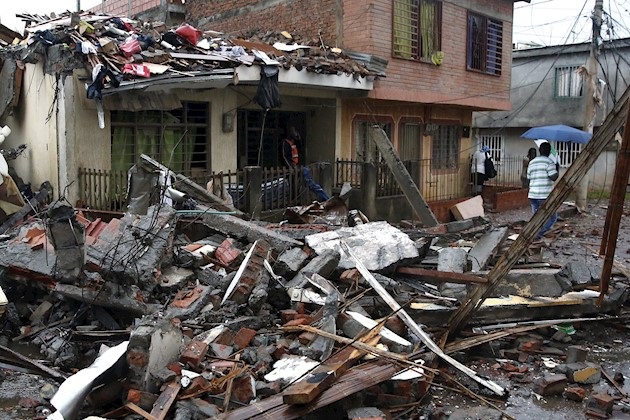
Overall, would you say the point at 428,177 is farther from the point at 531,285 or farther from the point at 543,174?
the point at 531,285

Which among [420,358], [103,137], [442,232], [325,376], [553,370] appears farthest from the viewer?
[103,137]

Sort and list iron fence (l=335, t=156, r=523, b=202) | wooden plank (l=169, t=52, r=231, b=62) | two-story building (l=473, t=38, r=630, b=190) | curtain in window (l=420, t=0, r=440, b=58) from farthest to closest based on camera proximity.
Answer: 1. two-story building (l=473, t=38, r=630, b=190)
2. curtain in window (l=420, t=0, r=440, b=58)
3. iron fence (l=335, t=156, r=523, b=202)
4. wooden plank (l=169, t=52, r=231, b=62)

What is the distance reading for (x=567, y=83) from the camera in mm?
23750

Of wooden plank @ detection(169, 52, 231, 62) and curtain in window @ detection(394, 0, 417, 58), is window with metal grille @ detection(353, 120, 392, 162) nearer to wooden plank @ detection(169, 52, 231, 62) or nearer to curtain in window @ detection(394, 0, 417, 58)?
curtain in window @ detection(394, 0, 417, 58)

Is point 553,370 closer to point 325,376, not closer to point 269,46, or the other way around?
point 325,376

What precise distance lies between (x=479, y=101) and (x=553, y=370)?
500 inches

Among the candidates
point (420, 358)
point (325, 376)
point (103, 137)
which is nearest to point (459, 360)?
point (420, 358)

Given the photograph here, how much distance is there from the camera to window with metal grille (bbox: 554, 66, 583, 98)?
23.5m

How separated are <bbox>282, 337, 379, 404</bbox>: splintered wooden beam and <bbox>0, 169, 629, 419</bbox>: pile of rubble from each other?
0.02 metres

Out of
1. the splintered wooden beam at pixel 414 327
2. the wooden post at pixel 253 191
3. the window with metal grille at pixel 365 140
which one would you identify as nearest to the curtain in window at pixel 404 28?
the window with metal grille at pixel 365 140

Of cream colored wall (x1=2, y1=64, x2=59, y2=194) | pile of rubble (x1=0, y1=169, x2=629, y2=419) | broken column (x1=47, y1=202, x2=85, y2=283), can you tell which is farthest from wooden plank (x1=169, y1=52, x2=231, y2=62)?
broken column (x1=47, y1=202, x2=85, y2=283)

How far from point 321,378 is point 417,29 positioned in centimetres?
1215

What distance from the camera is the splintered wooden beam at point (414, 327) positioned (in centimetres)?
511

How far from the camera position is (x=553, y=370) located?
5.72 m
